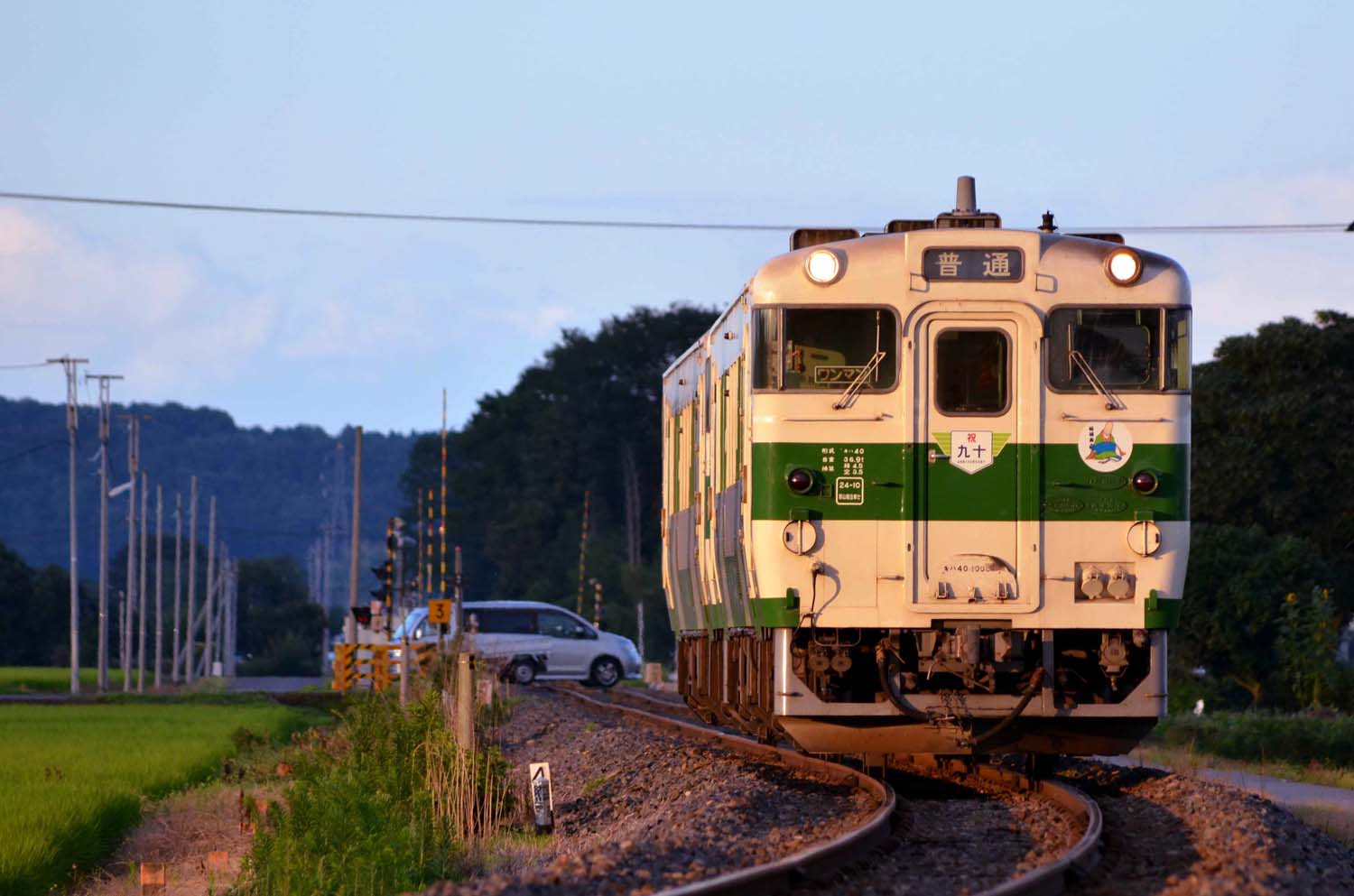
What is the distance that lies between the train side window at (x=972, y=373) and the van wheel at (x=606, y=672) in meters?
26.3

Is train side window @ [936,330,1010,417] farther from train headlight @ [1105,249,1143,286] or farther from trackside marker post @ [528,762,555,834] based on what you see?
trackside marker post @ [528,762,555,834]

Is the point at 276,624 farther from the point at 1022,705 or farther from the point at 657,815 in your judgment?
the point at 1022,705

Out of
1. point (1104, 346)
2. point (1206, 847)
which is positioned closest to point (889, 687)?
point (1104, 346)

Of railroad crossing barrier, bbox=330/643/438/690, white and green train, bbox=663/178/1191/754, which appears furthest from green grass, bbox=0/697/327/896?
white and green train, bbox=663/178/1191/754

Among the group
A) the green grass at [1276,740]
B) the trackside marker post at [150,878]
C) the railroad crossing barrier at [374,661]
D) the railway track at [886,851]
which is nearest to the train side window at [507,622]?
the railroad crossing barrier at [374,661]

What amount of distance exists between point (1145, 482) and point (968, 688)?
1707 mm

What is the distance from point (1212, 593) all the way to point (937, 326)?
2059 cm

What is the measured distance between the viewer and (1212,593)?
32.1m

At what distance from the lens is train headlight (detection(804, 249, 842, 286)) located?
12.9 meters

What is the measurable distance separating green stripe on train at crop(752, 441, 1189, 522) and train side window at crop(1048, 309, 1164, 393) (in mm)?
454

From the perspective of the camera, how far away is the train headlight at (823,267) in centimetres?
1290

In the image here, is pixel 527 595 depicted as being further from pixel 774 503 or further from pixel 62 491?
pixel 62 491

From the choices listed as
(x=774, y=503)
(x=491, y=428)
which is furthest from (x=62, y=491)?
(x=774, y=503)

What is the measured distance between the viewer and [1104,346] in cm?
1292
